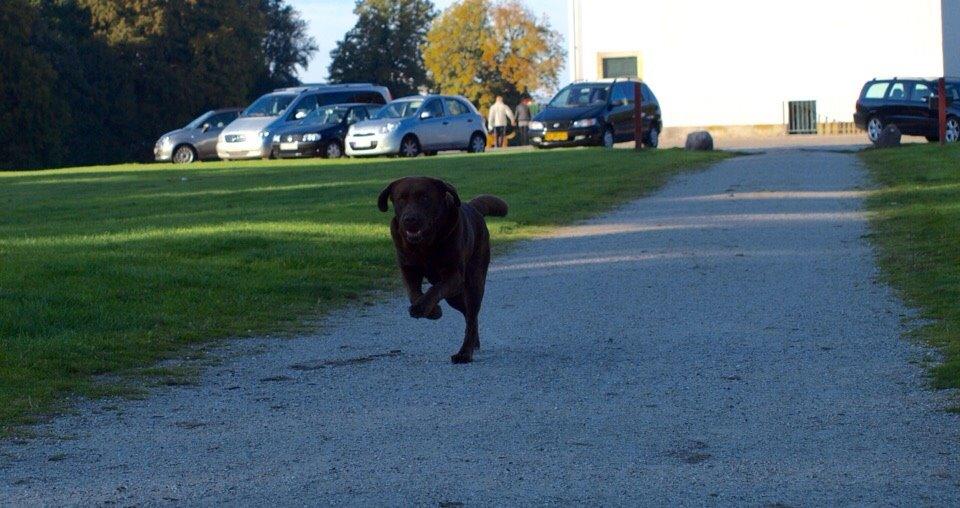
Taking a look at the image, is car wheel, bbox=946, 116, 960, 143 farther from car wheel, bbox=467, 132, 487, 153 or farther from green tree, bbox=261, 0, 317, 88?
green tree, bbox=261, 0, 317, 88

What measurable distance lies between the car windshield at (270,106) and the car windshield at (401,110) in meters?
4.75

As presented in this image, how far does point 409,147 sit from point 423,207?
97.6 ft

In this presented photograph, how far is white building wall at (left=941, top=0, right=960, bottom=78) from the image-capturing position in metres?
53.2

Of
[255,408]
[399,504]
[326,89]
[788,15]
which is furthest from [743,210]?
[788,15]

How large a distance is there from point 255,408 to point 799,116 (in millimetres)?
49520

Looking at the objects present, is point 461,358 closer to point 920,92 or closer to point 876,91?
point 920,92

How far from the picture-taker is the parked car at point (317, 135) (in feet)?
126

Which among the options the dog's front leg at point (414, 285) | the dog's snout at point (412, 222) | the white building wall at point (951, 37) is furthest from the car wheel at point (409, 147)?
the dog's snout at point (412, 222)

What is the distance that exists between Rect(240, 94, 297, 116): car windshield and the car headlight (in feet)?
19.9

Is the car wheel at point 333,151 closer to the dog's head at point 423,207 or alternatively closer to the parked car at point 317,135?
the parked car at point 317,135

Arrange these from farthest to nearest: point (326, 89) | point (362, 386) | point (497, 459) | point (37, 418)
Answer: point (326, 89), point (362, 386), point (37, 418), point (497, 459)

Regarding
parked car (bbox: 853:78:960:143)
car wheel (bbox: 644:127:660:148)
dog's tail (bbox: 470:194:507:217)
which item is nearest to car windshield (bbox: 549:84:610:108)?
car wheel (bbox: 644:127:660:148)

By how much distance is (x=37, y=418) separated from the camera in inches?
269

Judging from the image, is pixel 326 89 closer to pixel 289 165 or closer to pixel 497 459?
pixel 289 165
